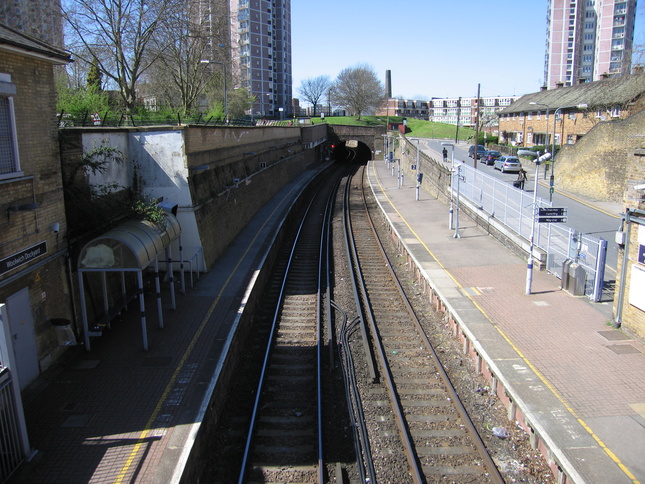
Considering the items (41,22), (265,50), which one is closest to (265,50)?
(265,50)

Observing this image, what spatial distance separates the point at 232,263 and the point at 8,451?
1066cm

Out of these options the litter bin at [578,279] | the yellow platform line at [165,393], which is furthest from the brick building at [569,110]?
the yellow platform line at [165,393]

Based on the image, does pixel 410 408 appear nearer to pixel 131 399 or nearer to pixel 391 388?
pixel 391 388

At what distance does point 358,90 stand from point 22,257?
95617 mm

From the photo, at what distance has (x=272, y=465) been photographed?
8.12 m

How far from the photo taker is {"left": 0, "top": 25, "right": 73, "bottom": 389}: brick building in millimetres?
8906

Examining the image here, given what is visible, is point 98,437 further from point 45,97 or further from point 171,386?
point 45,97

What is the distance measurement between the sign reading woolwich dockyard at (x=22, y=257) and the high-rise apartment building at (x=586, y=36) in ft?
366

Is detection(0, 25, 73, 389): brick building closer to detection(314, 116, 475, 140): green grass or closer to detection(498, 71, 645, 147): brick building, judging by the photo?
detection(498, 71, 645, 147): brick building

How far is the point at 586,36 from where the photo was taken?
352ft

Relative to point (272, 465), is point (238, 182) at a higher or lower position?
higher

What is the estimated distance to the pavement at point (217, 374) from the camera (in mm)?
7258

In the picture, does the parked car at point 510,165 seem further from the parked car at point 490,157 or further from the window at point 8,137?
the window at point 8,137

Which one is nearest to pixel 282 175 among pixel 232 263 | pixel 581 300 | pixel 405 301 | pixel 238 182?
pixel 238 182
